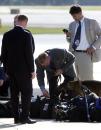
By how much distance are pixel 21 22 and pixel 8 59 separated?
0.57 metres

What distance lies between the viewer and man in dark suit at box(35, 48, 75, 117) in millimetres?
9898

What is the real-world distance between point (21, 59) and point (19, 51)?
0.39 ft

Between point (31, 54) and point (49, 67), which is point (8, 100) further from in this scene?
point (31, 54)

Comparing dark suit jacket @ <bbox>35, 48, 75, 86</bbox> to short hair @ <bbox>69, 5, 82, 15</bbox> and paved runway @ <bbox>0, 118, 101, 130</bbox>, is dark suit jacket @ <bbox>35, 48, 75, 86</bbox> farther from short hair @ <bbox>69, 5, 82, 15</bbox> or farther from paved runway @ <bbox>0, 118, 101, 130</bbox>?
paved runway @ <bbox>0, 118, 101, 130</bbox>

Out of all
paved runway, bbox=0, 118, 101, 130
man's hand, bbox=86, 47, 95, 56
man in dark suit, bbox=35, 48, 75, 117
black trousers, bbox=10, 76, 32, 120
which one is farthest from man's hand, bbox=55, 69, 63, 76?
paved runway, bbox=0, 118, 101, 130

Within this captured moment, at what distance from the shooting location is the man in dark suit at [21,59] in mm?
8953

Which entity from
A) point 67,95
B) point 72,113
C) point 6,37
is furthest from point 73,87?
point 6,37

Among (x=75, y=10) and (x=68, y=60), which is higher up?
(x=75, y=10)

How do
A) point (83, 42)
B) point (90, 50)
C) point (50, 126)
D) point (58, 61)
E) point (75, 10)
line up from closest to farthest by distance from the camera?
point (50, 126) → point (58, 61) → point (75, 10) → point (90, 50) → point (83, 42)

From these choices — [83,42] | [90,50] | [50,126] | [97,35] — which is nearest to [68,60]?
[90,50]

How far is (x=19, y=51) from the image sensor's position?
9.02 meters

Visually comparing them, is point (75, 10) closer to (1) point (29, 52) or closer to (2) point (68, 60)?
(2) point (68, 60)

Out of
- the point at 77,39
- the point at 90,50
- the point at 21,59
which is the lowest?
the point at 90,50

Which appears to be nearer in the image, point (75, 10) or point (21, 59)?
point (21, 59)
